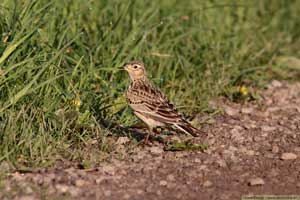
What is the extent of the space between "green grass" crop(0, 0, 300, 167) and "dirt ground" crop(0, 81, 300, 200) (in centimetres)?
31

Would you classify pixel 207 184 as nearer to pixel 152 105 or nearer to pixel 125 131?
pixel 152 105

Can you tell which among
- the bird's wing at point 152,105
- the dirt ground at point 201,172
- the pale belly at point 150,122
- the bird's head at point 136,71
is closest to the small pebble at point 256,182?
the dirt ground at point 201,172

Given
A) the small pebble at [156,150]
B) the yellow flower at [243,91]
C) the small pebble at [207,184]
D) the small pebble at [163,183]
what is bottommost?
the yellow flower at [243,91]

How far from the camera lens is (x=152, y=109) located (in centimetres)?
786

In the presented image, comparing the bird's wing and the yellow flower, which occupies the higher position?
the bird's wing

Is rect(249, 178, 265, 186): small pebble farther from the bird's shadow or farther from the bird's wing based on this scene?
the bird's shadow

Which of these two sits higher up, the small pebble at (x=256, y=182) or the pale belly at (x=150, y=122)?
the pale belly at (x=150, y=122)

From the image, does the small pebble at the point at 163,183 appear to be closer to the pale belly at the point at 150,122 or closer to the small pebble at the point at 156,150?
the small pebble at the point at 156,150

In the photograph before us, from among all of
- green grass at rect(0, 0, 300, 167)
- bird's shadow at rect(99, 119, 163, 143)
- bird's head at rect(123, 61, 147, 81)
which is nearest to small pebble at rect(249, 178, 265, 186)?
green grass at rect(0, 0, 300, 167)

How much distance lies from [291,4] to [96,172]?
21.8 feet

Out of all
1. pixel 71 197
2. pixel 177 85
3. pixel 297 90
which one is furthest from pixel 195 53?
pixel 71 197

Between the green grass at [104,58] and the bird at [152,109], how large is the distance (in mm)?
314

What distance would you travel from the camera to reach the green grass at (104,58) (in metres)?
7.47

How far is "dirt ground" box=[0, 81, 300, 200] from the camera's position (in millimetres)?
6578
